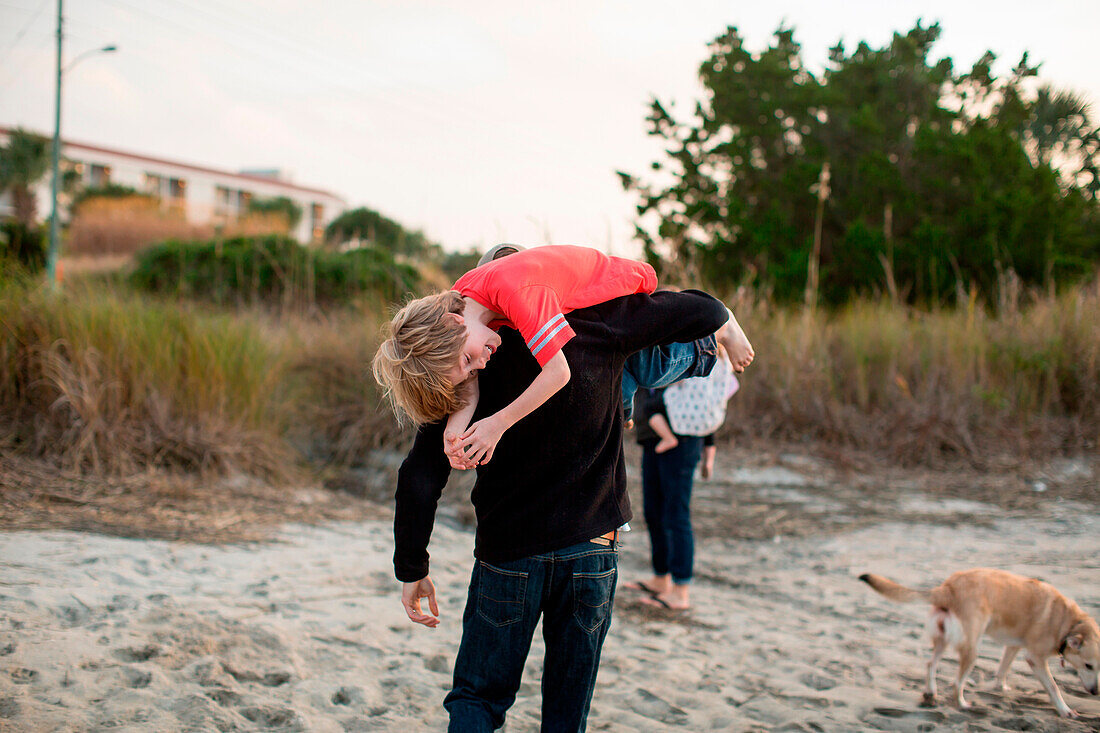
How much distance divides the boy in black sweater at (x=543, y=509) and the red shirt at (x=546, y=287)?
0.17 feet

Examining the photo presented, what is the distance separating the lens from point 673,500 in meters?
4.23

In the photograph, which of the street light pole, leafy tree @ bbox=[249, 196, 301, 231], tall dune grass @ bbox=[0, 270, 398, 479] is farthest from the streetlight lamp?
leafy tree @ bbox=[249, 196, 301, 231]

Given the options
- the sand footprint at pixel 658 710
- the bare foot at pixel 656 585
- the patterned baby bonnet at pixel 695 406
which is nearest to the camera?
the sand footprint at pixel 658 710

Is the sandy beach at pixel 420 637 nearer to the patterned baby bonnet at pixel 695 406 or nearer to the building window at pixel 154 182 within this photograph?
→ the patterned baby bonnet at pixel 695 406

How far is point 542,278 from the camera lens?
1642mm

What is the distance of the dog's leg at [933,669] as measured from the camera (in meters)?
3.08

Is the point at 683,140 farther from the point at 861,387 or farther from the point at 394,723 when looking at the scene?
the point at 394,723

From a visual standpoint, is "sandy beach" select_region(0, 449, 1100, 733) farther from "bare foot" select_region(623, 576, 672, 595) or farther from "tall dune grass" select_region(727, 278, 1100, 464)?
"tall dune grass" select_region(727, 278, 1100, 464)

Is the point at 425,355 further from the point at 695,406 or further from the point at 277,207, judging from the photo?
the point at 277,207

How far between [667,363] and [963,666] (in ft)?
6.78

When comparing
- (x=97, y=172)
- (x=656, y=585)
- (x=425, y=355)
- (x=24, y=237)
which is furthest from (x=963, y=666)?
(x=97, y=172)

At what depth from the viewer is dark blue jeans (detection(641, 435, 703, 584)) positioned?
421cm

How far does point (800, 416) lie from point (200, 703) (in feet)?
22.7

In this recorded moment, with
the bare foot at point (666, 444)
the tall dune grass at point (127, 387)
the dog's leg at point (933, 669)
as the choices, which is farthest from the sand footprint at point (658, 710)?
the tall dune grass at point (127, 387)
